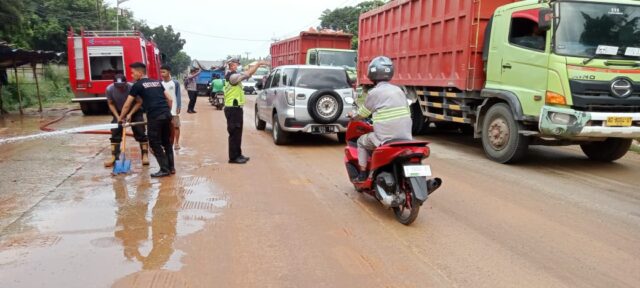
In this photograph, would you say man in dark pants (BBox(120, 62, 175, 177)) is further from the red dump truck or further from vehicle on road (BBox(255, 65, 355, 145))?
the red dump truck

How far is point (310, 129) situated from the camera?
31.1ft

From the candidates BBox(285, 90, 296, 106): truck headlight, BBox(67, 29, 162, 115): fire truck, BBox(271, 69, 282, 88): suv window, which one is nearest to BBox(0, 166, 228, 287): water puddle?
BBox(285, 90, 296, 106): truck headlight

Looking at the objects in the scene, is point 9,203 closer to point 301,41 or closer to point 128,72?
point 128,72

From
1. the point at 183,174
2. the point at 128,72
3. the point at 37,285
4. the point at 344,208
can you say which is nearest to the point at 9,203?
the point at 183,174

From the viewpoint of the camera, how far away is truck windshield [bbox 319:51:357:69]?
60.2 ft

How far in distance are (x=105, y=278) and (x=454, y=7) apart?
7544 mm

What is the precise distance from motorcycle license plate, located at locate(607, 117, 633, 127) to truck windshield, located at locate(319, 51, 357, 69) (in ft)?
39.5

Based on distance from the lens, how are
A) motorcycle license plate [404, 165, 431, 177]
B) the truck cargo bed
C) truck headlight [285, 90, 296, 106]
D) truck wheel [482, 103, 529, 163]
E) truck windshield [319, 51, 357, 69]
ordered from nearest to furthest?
motorcycle license plate [404, 165, 431, 177] < truck wheel [482, 103, 529, 163] < the truck cargo bed < truck headlight [285, 90, 296, 106] < truck windshield [319, 51, 357, 69]

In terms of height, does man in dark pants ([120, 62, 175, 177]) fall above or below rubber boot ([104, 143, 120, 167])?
above

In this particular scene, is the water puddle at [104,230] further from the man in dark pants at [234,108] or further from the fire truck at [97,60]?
the fire truck at [97,60]

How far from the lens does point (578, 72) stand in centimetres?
687

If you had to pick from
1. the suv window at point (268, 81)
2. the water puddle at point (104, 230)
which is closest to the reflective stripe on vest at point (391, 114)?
the water puddle at point (104, 230)

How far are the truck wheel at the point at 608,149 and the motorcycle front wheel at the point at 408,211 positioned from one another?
490 cm

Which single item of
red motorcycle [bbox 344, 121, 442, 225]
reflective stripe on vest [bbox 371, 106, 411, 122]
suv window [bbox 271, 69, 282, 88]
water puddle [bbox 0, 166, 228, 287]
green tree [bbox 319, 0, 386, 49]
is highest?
green tree [bbox 319, 0, 386, 49]
